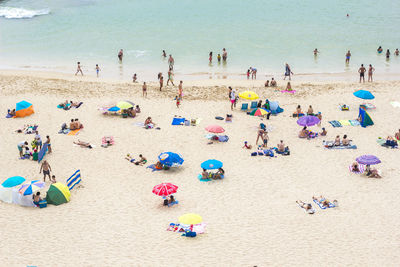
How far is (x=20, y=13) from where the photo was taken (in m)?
54.0

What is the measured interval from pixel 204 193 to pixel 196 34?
29089mm

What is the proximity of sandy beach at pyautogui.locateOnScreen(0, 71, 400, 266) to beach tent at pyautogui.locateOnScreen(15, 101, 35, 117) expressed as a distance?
379mm

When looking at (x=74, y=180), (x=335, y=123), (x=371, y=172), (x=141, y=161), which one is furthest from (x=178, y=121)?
(x=371, y=172)

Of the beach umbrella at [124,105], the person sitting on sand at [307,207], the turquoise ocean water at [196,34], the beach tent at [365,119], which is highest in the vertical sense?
the turquoise ocean water at [196,34]

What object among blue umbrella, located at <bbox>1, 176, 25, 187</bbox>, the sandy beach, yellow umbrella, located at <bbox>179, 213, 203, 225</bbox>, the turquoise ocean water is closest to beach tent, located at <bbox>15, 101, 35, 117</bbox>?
the sandy beach

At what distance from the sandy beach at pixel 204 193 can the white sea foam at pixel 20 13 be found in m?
28.5

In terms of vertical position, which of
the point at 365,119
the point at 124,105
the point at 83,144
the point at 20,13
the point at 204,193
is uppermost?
the point at 20,13

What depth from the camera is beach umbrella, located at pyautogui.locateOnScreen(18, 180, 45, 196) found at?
16.1 meters

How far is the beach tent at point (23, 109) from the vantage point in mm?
23984

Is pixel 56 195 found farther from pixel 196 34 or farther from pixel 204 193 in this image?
pixel 196 34

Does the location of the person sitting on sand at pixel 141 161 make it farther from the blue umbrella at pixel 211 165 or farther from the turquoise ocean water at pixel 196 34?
the turquoise ocean water at pixel 196 34

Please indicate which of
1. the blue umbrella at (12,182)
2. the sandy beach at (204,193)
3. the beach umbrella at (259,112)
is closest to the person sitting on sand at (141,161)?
the sandy beach at (204,193)

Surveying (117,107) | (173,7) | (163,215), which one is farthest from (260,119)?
(173,7)

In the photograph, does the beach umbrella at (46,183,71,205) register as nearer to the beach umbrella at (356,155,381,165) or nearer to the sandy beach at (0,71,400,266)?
the sandy beach at (0,71,400,266)
